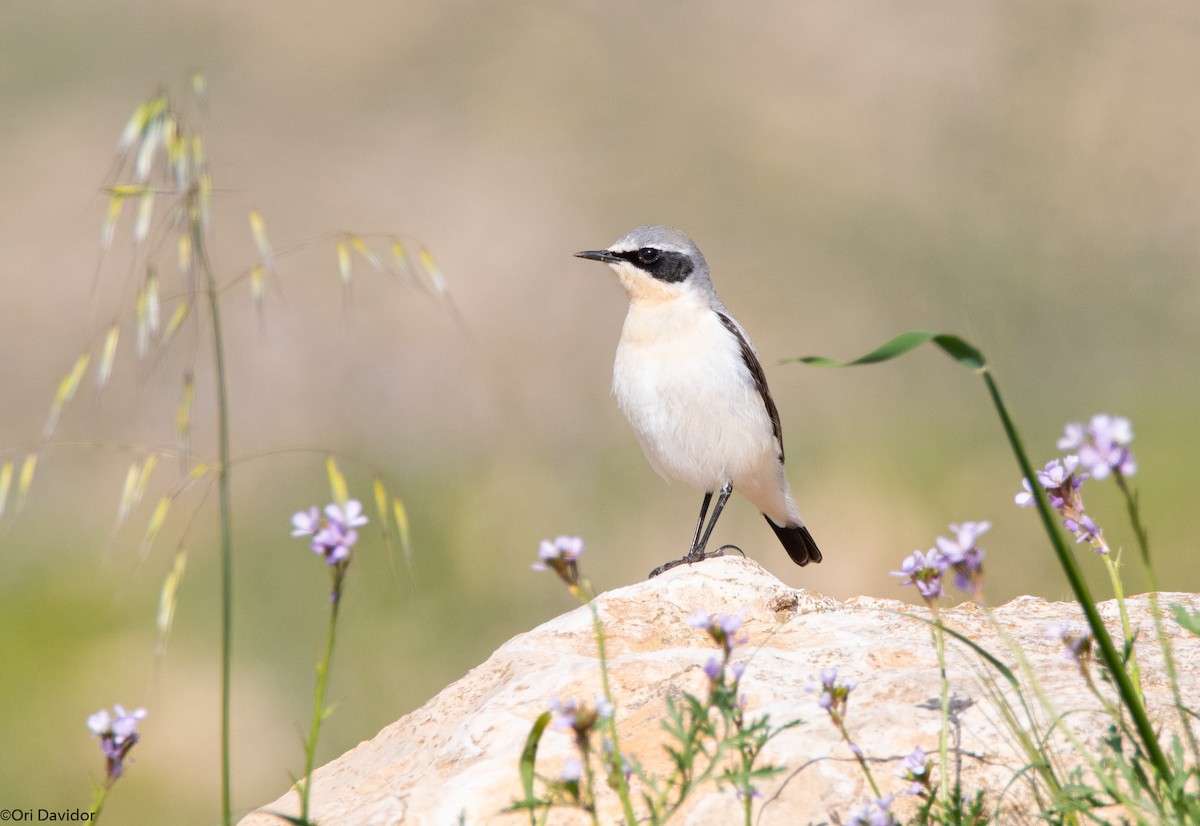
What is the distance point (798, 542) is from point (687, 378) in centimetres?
204

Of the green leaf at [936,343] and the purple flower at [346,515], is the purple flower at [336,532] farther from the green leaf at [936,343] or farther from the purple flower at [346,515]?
the green leaf at [936,343]

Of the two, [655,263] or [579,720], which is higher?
[655,263]

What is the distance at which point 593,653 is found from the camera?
12.9 feet

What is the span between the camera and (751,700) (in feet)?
10.8

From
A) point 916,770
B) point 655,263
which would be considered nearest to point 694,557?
point 655,263

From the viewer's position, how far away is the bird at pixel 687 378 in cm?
636

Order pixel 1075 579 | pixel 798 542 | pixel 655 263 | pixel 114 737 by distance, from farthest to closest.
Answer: pixel 798 542, pixel 655 263, pixel 114 737, pixel 1075 579

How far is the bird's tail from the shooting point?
783 centimetres

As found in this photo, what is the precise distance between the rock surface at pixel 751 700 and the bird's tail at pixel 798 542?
10.6 feet

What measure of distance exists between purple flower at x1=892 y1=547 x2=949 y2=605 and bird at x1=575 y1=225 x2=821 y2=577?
3.28 meters

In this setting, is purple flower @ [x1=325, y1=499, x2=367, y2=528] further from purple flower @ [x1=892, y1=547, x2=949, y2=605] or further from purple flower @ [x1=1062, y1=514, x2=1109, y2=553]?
purple flower @ [x1=1062, y1=514, x2=1109, y2=553]

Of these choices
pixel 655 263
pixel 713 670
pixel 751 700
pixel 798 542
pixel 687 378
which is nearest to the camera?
pixel 713 670

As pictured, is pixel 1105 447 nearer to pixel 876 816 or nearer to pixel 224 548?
pixel 876 816

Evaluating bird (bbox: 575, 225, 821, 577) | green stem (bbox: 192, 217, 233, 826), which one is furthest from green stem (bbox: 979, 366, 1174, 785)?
bird (bbox: 575, 225, 821, 577)
